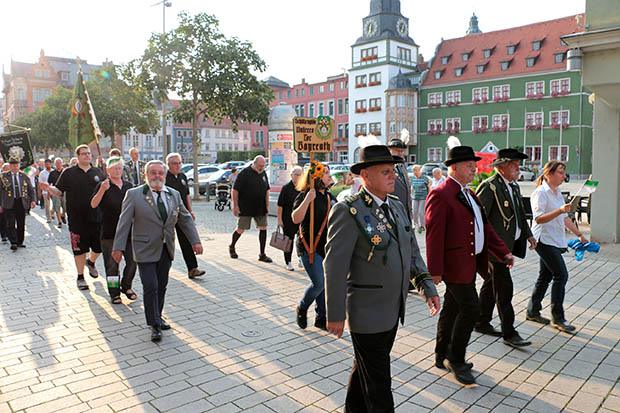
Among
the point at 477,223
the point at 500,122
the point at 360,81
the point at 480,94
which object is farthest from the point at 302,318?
the point at 360,81

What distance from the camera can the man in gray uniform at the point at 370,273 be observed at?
3.33 m

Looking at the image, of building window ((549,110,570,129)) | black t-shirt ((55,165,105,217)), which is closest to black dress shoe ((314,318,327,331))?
black t-shirt ((55,165,105,217))

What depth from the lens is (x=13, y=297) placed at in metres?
7.54

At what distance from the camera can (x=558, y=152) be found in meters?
55.3

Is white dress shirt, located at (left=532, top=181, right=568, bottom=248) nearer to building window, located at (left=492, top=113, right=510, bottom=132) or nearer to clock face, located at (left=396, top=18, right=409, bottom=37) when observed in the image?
building window, located at (left=492, top=113, right=510, bottom=132)

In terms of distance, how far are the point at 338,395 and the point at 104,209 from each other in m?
4.58

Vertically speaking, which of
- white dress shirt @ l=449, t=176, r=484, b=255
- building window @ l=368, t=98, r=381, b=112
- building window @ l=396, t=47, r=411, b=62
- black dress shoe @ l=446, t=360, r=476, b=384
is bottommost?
black dress shoe @ l=446, t=360, r=476, b=384

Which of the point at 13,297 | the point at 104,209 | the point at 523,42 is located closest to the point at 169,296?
the point at 104,209

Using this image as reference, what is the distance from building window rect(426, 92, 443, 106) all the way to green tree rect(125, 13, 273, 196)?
43.8 meters

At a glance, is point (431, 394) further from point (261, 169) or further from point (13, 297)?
point (261, 169)

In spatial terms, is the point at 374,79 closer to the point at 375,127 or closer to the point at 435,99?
the point at 375,127

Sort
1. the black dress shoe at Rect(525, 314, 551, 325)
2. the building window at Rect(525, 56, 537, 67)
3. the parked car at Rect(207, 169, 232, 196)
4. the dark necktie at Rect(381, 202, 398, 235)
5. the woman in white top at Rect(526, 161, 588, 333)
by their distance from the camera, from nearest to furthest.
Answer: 1. the dark necktie at Rect(381, 202, 398, 235)
2. the woman in white top at Rect(526, 161, 588, 333)
3. the black dress shoe at Rect(525, 314, 551, 325)
4. the parked car at Rect(207, 169, 232, 196)
5. the building window at Rect(525, 56, 537, 67)

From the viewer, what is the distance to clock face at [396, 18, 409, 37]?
231 feet

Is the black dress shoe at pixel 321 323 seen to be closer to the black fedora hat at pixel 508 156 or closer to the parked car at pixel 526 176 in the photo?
the black fedora hat at pixel 508 156
